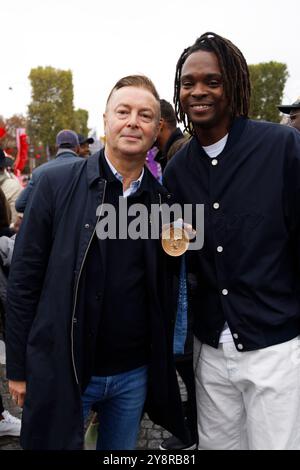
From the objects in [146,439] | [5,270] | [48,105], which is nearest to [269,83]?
[48,105]

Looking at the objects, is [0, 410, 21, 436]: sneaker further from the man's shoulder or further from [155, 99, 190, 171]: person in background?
the man's shoulder

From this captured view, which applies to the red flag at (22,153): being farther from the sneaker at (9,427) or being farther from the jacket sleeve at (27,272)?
the jacket sleeve at (27,272)

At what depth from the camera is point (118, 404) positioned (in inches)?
83.7

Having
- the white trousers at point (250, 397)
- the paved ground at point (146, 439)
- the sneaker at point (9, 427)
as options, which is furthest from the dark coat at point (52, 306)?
the sneaker at point (9, 427)

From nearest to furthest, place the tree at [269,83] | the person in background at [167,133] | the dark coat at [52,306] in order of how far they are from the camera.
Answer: the dark coat at [52,306]
the person in background at [167,133]
the tree at [269,83]

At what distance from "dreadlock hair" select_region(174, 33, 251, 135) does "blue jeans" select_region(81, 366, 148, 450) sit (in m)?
1.32

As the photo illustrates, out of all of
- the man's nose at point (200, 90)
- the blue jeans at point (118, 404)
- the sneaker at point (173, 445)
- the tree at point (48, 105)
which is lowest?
the sneaker at point (173, 445)

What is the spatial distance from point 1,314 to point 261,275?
2157 mm

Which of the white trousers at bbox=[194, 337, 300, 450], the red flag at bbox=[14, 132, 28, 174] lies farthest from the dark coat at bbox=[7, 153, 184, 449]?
the red flag at bbox=[14, 132, 28, 174]

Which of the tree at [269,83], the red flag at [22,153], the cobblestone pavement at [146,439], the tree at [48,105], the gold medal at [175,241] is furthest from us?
the tree at [48,105]

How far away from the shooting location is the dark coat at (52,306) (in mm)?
1863

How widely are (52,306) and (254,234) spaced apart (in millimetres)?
898

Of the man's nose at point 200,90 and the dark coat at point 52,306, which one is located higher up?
the man's nose at point 200,90
